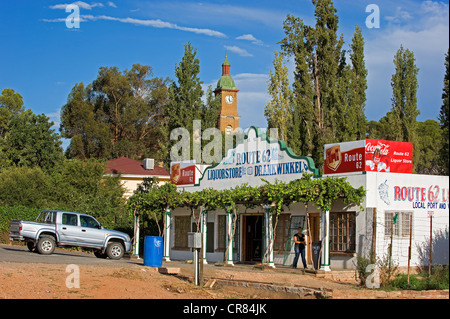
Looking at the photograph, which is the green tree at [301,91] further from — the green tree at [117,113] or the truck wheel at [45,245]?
the green tree at [117,113]

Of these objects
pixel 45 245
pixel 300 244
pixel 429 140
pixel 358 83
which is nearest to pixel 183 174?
pixel 45 245

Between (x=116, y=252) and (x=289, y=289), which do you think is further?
(x=116, y=252)

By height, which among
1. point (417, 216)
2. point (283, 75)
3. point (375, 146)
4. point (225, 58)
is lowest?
point (417, 216)

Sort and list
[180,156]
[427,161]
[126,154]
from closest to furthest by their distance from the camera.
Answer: [180,156] < [427,161] < [126,154]

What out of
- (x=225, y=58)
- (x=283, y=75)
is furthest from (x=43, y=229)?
(x=225, y=58)

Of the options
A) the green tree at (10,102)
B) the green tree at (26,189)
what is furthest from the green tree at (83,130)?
the green tree at (26,189)

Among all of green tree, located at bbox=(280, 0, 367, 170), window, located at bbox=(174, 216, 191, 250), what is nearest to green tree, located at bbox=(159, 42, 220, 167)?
green tree, located at bbox=(280, 0, 367, 170)

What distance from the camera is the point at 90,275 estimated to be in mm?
17547

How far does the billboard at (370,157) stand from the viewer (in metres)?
20.2

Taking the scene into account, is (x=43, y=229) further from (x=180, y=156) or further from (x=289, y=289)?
(x=180, y=156)

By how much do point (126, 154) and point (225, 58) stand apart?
100ft

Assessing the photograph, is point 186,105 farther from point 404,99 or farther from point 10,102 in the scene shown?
point 10,102

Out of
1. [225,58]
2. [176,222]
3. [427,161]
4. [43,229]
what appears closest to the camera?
[43,229]

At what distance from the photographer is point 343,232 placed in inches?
829
